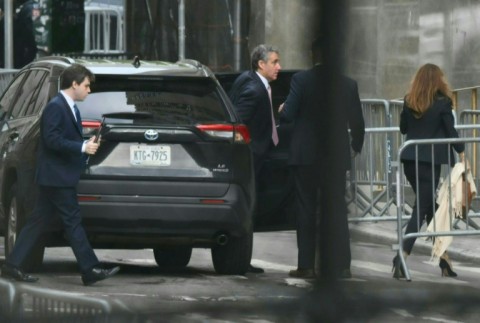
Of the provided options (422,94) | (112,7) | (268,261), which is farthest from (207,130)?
(112,7)

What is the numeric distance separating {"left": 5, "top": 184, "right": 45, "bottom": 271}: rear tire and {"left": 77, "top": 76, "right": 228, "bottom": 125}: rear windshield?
819mm

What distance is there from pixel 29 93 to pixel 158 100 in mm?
1378

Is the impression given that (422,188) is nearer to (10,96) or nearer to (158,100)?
(158,100)

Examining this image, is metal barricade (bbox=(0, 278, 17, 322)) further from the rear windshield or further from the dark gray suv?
the rear windshield

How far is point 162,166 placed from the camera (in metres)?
8.55

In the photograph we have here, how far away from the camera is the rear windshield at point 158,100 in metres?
8.55

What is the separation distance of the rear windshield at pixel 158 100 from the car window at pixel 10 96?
1.17 m

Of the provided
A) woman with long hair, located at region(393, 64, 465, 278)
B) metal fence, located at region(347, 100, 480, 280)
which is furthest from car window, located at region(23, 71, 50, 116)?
woman with long hair, located at region(393, 64, 465, 278)

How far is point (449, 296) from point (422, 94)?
8.36 m

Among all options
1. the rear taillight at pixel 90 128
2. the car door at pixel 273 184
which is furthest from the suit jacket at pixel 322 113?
the car door at pixel 273 184

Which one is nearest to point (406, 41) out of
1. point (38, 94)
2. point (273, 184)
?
point (38, 94)

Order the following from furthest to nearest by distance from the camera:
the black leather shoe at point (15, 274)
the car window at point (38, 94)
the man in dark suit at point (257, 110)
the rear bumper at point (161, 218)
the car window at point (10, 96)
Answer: the car window at point (10, 96) → the man in dark suit at point (257, 110) → the car window at point (38, 94) → the rear bumper at point (161, 218) → the black leather shoe at point (15, 274)

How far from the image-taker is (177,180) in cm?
855

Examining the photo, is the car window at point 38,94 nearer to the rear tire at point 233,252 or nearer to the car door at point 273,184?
the car door at point 273,184
